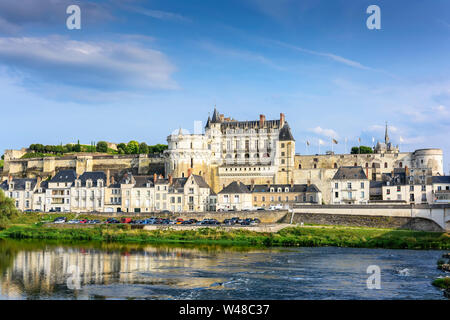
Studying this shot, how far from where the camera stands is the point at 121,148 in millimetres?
98375

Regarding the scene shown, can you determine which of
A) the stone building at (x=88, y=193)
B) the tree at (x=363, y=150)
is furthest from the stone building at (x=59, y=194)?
the tree at (x=363, y=150)

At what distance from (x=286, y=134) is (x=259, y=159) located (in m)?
4.95

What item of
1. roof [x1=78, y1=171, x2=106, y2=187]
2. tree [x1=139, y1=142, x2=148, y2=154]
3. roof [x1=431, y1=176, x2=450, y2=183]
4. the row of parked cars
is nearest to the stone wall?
the row of parked cars

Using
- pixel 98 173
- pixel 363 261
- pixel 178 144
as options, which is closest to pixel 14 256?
pixel 363 261

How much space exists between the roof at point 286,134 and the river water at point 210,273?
105 ft

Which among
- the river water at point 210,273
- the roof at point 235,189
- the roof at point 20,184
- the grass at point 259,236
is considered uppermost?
the roof at point 20,184

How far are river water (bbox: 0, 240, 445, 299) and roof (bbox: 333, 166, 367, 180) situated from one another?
1968cm

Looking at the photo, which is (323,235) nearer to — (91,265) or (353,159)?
(91,265)

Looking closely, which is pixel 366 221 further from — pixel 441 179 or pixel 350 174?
pixel 441 179

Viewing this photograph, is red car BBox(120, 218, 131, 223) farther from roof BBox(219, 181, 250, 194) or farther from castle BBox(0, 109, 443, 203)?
castle BBox(0, 109, 443, 203)

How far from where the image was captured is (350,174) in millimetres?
60906

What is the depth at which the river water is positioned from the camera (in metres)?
24.8

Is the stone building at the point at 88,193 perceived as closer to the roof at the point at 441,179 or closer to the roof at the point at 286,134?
the roof at the point at 286,134

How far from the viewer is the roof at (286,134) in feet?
238
